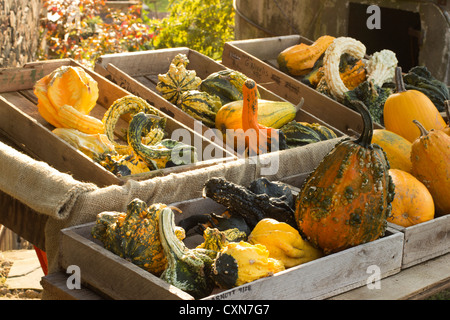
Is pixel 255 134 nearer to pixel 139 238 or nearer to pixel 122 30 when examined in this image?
pixel 139 238

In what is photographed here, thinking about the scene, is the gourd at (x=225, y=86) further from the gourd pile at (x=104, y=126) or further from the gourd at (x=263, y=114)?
the gourd pile at (x=104, y=126)

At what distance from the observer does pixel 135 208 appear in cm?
222

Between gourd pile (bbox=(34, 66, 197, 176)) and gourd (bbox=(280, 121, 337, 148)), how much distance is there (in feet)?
1.97

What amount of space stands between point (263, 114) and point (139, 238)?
1.45 m

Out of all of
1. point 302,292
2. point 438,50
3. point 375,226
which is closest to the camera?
point 302,292

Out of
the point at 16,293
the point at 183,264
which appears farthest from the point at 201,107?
the point at 16,293

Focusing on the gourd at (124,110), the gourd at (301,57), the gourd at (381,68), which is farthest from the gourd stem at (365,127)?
the gourd at (301,57)

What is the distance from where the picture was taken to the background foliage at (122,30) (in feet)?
23.3

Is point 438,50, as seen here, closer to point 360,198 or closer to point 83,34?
point 360,198

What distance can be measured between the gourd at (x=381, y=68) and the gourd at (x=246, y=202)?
1.77 meters

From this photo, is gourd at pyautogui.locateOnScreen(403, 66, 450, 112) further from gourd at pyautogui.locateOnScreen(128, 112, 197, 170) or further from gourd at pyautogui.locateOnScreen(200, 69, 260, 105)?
gourd at pyautogui.locateOnScreen(128, 112, 197, 170)

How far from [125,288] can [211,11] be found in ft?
25.1

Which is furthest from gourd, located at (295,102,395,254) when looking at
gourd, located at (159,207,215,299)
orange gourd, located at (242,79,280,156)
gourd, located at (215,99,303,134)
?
gourd, located at (215,99,303,134)

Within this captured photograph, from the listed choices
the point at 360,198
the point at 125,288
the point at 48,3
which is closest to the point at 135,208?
the point at 125,288
